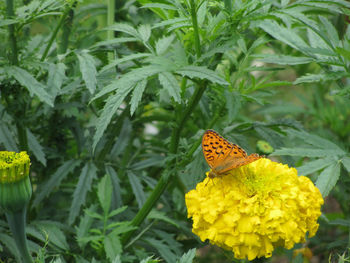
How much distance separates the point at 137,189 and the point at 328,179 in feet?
1.85

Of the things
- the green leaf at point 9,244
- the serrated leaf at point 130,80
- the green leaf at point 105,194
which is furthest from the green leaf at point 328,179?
the green leaf at point 9,244

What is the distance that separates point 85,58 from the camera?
1259 millimetres

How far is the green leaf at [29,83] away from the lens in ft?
3.76

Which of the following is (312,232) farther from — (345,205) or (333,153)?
(345,205)

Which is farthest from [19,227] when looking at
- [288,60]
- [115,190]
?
[288,60]

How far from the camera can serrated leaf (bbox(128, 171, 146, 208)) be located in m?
1.38

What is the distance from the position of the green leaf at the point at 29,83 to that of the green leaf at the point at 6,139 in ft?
0.61

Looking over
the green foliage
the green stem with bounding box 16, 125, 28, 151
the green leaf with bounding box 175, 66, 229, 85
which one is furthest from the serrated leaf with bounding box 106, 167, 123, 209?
the green leaf with bounding box 175, 66, 229, 85

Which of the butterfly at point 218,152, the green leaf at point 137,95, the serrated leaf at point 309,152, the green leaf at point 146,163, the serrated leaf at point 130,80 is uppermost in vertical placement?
the serrated leaf at point 130,80

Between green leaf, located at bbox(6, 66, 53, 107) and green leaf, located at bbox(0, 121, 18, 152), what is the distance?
19cm

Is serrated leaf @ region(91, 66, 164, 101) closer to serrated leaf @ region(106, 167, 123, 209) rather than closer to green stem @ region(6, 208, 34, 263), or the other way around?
green stem @ region(6, 208, 34, 263)

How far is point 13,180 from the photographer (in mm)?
842

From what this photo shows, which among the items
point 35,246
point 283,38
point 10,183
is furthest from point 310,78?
point 35,246

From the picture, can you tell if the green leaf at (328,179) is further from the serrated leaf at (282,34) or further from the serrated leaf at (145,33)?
the serrated leaf at (145,33)
